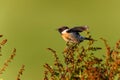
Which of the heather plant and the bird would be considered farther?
the bird

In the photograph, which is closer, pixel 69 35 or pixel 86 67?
pixel 86 67

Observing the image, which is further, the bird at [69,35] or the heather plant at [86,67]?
the bird at [69,35]

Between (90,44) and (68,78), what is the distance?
3.74ft

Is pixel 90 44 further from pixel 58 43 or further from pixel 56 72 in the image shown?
pixel 58 43

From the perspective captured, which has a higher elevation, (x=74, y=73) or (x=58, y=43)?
(x=58, y=43)

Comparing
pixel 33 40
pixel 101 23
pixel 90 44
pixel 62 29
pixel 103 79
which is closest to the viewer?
pixel 103 79

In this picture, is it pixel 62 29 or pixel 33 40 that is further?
pixel 33 40

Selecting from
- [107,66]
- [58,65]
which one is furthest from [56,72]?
[107,66]

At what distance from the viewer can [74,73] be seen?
7887mm

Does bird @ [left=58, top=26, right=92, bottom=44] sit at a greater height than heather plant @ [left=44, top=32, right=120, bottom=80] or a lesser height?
greater

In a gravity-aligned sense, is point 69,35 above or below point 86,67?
above

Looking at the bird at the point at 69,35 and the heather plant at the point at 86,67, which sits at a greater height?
the bird at the point at 69,35

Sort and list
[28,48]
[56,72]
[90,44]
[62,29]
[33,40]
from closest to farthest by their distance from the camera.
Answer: [56,72] → [90,44] → [62,29] → [28,48] → [33,40]

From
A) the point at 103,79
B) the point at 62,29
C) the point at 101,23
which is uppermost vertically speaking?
the point at 101,23
